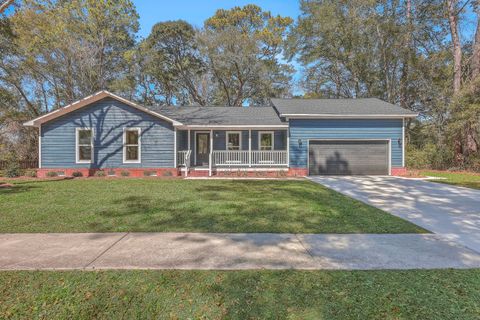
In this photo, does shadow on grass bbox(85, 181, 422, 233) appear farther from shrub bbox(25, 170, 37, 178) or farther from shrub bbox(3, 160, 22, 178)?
shrub bbox(3, 160, 22, 178)

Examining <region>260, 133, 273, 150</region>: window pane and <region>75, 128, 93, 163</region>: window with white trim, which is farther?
<region>260, 133, 273, 150</region>: window pane

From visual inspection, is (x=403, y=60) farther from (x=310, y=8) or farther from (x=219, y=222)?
(x=219, y=222)

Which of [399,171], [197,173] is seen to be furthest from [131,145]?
[399,171]

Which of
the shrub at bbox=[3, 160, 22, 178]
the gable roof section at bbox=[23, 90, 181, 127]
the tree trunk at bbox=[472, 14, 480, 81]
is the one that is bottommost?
the shrub at bbox=[3, 160, 22, 178]

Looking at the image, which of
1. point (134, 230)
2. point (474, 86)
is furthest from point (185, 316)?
point (474, 86)

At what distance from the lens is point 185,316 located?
233cm

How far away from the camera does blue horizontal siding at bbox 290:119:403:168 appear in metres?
14.8

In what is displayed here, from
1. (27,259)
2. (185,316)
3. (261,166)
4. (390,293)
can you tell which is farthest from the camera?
(261,166)

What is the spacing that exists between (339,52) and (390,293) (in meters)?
27.1

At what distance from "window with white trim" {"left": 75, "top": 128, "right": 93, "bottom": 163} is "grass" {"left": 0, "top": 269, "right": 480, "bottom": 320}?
41.1 feet

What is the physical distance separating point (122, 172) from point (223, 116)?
6.56 m

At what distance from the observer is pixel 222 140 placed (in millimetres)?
16406

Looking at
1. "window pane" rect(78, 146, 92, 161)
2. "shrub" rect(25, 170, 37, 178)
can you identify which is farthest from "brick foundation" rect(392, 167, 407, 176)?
"shrub" rect(25, 170, 37, 178)

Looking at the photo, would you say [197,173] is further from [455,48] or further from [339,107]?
[455,48]
